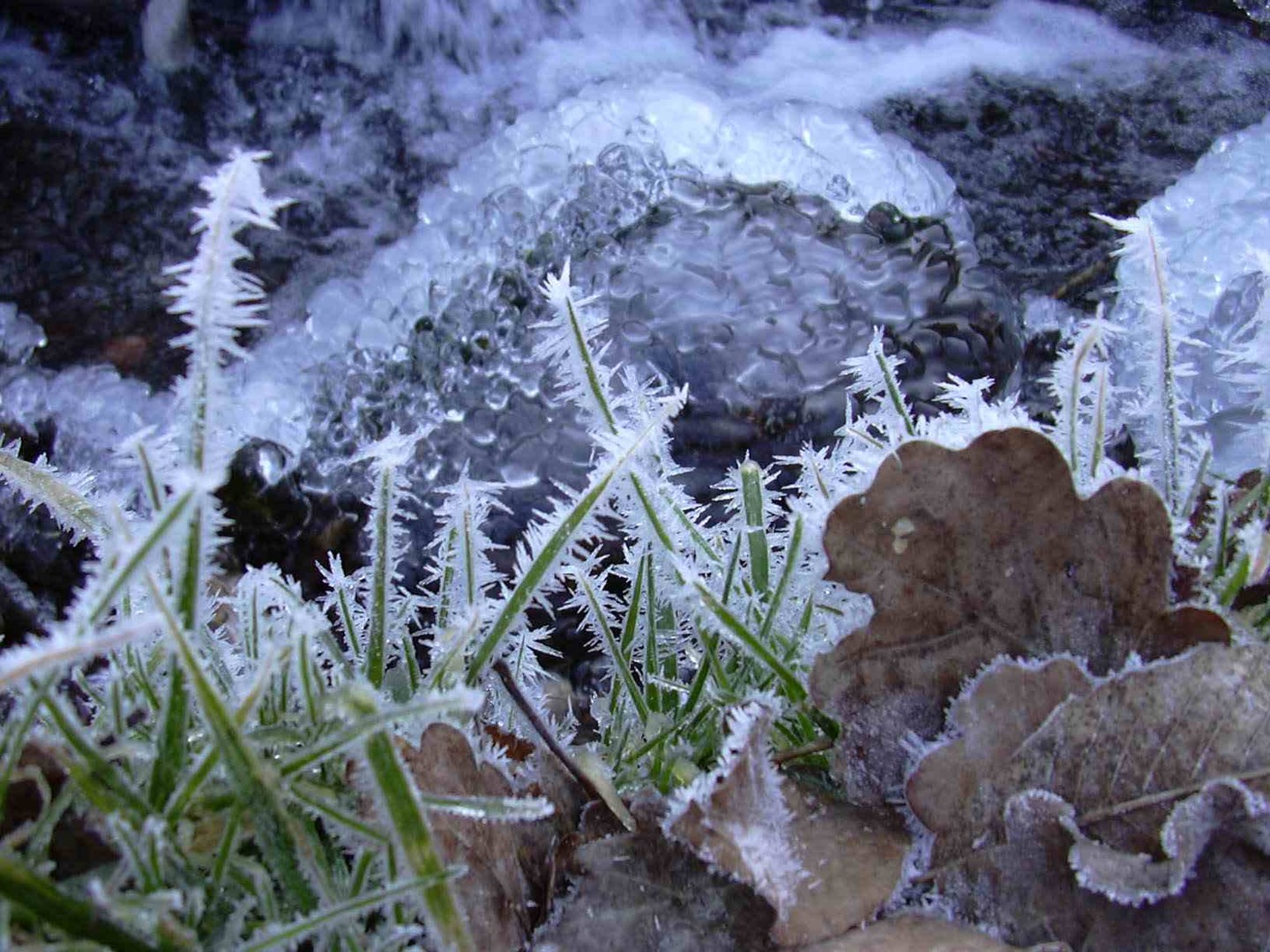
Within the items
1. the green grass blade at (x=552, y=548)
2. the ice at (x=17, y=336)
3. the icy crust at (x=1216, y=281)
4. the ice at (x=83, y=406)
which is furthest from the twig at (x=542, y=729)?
the ice at (x=17, y=336)

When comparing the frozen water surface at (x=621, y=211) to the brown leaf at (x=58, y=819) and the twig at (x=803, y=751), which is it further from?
the brown leaf at (x=58, y=819)

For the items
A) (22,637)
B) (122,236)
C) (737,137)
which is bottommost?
(22,637)

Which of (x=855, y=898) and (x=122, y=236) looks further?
(x=122, y=236)

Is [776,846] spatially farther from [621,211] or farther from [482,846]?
[621,211]

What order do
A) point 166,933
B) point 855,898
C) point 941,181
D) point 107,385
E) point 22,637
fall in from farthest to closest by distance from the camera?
1. point 941,181
2. point 107,385
3. point 22,637
4. point 855,898
5. point 166,933

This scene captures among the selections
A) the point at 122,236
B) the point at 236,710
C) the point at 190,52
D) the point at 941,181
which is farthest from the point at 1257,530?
the point at 190,52

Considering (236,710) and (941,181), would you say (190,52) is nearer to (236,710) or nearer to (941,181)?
(941,181)

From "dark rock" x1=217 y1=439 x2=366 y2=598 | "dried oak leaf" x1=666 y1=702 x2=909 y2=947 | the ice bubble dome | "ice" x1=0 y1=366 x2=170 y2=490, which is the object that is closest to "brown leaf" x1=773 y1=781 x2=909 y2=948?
"dried oak leaf" x1=666 y1=702 x2=909 y2=947

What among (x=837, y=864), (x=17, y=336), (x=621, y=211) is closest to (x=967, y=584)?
(x=837, y=864)
